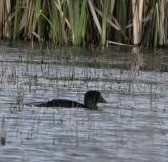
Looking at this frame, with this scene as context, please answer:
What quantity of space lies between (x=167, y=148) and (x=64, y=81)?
5.12m

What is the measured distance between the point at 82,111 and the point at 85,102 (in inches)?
16.8

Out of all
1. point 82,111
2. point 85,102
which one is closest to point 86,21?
point 85,102

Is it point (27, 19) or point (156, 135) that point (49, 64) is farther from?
point (156, 135)

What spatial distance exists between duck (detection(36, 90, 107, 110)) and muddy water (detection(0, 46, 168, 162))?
0.08 m

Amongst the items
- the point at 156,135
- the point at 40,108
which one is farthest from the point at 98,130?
the point at 40,108

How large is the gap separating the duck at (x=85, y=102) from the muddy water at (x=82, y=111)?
79mm

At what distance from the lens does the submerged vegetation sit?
1959 centimetres

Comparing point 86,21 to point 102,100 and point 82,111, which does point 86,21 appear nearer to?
point 102,100

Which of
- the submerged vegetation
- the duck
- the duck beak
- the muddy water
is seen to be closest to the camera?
the muddy water

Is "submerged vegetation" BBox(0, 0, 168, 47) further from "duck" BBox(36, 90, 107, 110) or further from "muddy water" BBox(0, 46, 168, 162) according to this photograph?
"duck" BBox(36, 90, 107, 110)

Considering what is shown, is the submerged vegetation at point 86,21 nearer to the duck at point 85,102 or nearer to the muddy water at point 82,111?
the muddy water at point 82,111

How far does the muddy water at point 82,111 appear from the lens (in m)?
8.37

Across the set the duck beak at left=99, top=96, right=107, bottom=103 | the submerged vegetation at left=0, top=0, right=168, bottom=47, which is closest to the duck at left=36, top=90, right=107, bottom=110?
the duck beak at left=99, top=96, right=107, bottom=103

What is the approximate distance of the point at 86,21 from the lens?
782 inches
